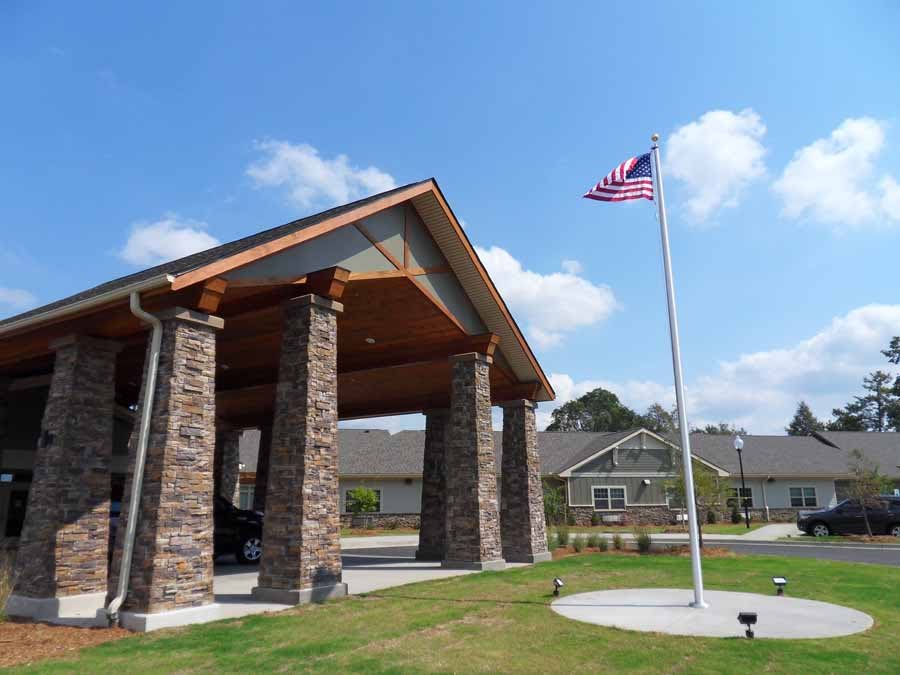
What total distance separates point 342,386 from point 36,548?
1007cm

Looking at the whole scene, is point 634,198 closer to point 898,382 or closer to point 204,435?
point 204,435

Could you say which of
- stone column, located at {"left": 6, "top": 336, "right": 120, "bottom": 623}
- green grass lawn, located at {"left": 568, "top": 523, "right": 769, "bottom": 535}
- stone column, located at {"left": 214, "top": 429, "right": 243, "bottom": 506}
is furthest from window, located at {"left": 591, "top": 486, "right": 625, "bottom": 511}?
stone column, located at {"left": 6, "top": 336, "right": 120, "bottom": 623}

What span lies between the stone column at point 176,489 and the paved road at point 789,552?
350 inches

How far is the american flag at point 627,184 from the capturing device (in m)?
11.2

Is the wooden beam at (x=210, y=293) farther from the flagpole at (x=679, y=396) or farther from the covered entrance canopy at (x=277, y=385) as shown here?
the flagpole at (x=679, y=396)

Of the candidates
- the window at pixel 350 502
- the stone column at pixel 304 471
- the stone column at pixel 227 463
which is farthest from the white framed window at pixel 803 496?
the stone column at pixel 304 471

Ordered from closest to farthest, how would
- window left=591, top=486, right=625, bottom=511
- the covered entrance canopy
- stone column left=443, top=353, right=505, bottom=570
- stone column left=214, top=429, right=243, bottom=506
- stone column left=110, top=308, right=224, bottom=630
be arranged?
stone column left=110, top=308, right=224, bottom=630 → the covered entrance canopy → stone column left=443, top=353, right=505, bottom=570 → stone column left=214, top=429, right=243, bottom=506 → window left=591, top=486, right=625, bottom=511

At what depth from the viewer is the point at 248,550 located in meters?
16.4

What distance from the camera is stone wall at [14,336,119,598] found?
9969 millimetres

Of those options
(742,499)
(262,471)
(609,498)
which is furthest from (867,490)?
(262,471)

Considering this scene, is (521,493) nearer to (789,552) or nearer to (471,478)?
(471,478)

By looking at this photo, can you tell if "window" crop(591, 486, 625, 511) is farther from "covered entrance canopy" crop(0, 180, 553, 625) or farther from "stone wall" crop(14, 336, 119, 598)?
"stone wall" crop(14, 336, 119, 598)

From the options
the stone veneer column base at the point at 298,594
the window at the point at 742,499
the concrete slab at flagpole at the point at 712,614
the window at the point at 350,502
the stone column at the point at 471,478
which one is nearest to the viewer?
the concrete slab at flagpole at the point at 712,614

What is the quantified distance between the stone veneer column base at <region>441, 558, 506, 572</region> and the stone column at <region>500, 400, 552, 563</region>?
197cm
